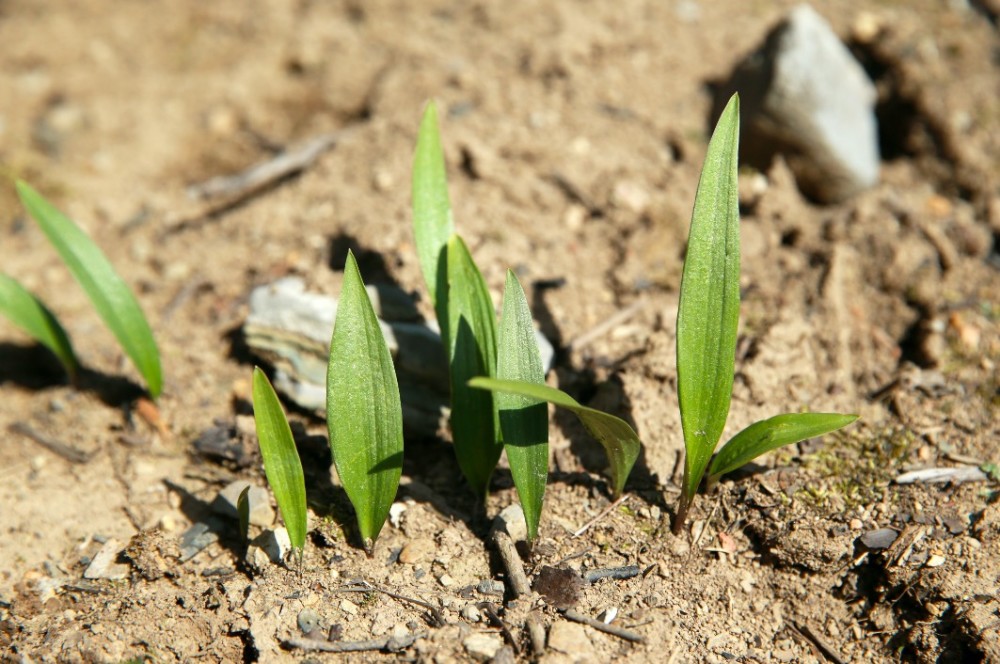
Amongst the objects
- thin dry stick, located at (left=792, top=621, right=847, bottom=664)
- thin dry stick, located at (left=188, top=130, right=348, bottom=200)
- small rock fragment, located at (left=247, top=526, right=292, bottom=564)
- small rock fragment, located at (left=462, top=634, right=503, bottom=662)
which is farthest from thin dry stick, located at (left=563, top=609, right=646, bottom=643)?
thin dry stick, located at (left=188, top=130, right=348, bottom=200)

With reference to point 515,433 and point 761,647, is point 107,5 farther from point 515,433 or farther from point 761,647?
point 761,647

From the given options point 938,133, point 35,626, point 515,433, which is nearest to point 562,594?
point 515,433

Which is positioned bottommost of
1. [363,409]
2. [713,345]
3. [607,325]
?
[607,325]

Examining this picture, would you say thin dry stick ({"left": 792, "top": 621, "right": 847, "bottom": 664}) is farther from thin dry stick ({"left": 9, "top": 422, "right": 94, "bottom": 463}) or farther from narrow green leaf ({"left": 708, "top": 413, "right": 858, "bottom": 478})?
thin dry stick ({"left": 9, "top": 422, "right": 94, "bottom": 463})

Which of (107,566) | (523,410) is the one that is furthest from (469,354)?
(107,566)

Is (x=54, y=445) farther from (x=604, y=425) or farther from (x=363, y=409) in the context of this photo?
(x=604, y=425)

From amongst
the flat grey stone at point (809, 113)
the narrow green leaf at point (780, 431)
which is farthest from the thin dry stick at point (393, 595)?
the flat grey stone at point (809, 113)
